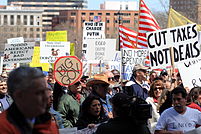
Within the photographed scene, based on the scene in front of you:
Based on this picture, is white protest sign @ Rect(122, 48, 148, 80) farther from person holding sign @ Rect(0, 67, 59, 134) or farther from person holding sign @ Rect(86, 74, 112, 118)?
person holding sign @ Rect(0, 67, 59, 134)

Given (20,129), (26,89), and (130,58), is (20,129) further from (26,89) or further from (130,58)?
(130,58)

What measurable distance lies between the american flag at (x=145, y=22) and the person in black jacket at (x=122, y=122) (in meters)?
11.5

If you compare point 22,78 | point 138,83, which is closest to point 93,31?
point 138,83

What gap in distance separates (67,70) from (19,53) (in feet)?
23.6

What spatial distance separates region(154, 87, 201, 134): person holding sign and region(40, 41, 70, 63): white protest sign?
13596 mm

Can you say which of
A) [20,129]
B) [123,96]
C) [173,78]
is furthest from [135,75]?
[20,129]

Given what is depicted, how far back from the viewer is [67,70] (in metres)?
11.2

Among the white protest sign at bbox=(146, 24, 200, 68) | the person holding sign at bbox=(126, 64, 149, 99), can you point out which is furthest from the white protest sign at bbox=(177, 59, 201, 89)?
the person holding sign at bbox=(126, 64, 149, 99)

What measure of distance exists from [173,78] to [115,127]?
7.45 meters

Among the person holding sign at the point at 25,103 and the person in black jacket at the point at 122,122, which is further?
the person in black jacket at the point at 122,122

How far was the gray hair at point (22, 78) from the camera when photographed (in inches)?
143

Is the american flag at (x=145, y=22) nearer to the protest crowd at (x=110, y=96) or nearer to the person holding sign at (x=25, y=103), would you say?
the protest crowd at (x=110, y=96)

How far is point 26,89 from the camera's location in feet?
11.8

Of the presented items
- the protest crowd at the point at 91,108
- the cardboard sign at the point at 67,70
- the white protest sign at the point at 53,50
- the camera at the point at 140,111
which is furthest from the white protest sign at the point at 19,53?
the camera at the point at 140,111
